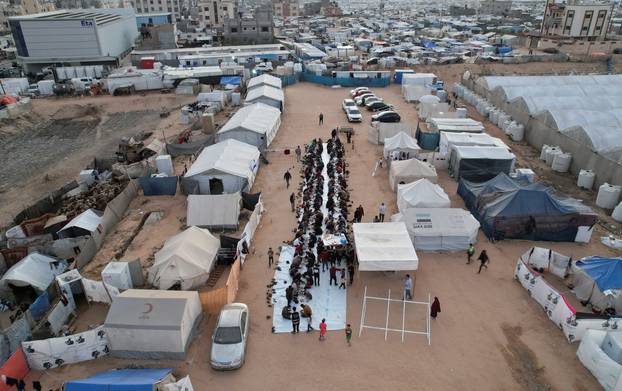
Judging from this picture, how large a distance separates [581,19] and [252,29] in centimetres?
5437

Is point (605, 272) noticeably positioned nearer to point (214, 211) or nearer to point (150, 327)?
point (150, 327)

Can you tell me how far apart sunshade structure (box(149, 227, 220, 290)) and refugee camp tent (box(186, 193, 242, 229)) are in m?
2.26

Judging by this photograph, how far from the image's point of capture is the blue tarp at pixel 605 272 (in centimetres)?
1280

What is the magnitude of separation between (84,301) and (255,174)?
35.9 ft

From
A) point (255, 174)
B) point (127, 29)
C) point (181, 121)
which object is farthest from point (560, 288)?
point (127, 29)

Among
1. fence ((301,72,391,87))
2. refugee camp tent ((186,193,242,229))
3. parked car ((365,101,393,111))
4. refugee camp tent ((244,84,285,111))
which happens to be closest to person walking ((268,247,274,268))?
refugee camp tent ((186,193,242,229))

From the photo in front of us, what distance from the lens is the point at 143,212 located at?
1983 centimetres

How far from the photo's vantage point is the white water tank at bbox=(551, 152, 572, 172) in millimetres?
23203

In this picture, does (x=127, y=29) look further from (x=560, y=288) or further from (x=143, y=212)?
(x=560, y=288)

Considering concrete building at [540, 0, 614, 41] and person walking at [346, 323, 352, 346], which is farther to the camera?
concrete building at [540, 0, 614, 41]

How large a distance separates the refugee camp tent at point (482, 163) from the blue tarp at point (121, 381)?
54.5 ft

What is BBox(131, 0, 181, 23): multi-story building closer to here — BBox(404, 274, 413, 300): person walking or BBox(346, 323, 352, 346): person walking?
BBox(404, 274, 413, 300): person walking

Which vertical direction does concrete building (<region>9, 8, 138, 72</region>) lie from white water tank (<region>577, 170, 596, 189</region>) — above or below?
above

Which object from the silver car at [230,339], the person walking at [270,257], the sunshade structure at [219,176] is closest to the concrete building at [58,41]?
the sunshade structure at [219,176]
